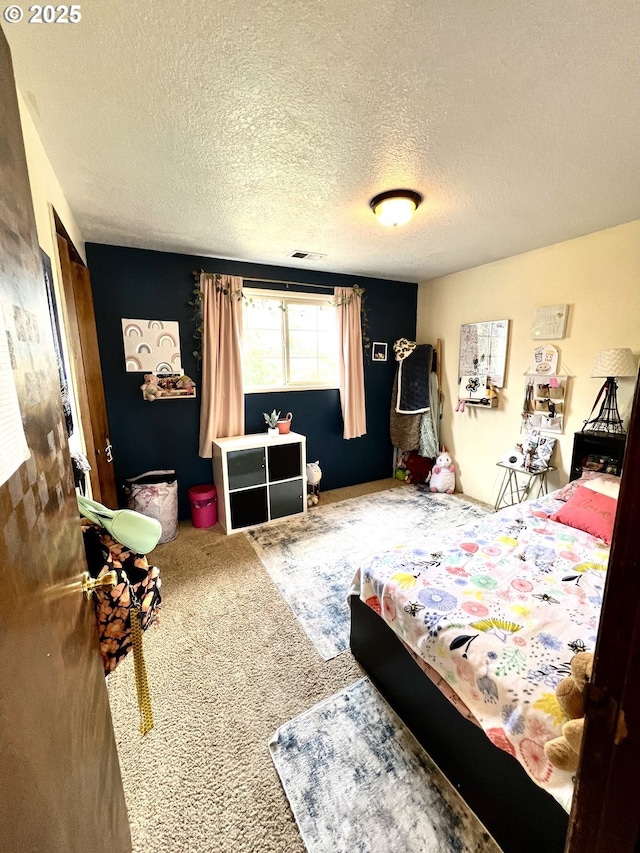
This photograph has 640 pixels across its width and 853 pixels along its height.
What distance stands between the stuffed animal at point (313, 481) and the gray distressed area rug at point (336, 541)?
0.38 ft

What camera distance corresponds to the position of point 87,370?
7.62 ft

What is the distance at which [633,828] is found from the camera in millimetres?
395

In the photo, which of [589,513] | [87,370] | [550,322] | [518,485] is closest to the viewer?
[589,513]

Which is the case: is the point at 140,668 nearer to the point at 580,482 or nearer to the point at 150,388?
the point at 150,388

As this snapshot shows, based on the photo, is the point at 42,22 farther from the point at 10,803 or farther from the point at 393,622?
the point at 393,622

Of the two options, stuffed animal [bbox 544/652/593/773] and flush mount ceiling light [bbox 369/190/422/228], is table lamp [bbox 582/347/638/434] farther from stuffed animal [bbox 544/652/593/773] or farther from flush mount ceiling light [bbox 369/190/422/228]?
stuffed animal [bbox 544/652/593/773]

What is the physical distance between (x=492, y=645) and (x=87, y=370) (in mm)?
2759

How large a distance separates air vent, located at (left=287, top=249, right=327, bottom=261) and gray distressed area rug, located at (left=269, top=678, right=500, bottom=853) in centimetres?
311

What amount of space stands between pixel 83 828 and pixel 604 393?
3381mm

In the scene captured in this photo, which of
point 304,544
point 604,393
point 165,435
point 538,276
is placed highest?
point 538,276

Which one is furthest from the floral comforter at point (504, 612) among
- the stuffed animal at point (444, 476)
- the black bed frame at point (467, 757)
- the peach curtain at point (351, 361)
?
the peach curtain at point (351, 361)

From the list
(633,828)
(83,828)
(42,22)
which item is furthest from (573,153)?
(83,828)

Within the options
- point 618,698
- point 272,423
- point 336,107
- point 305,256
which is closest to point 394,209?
point 336,107

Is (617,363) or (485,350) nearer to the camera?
(617,363)
